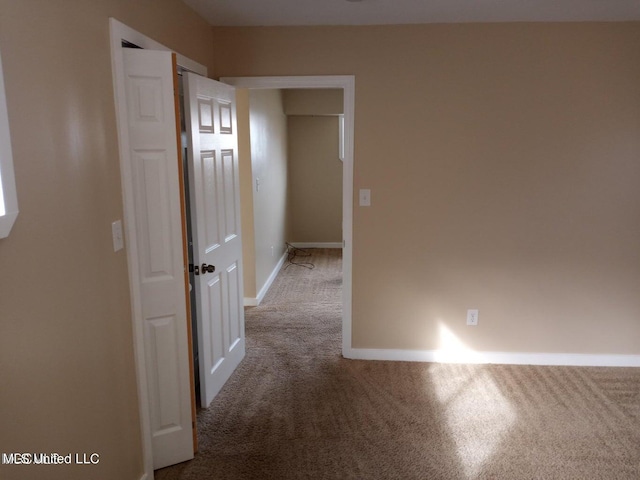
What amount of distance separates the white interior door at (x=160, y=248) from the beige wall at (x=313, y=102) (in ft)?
14.8

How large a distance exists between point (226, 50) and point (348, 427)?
259 cm

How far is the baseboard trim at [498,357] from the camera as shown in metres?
3.40

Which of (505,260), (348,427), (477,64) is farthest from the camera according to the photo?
(505,260)

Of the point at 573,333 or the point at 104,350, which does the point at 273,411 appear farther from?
the point at 573,333

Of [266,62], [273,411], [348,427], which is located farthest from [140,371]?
[266,62]

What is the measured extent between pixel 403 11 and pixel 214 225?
174 centimetres

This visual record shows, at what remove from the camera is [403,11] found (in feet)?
9.23

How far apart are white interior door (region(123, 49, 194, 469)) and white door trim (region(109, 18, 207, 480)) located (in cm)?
6

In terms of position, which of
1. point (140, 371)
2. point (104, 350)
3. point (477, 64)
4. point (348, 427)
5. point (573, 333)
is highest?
point (477, 64)

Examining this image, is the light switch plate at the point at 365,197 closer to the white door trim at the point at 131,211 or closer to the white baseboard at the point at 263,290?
the white door trim at the point at 131,211

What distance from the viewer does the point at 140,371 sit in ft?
7.00

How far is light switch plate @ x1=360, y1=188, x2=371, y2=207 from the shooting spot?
331 centimetres

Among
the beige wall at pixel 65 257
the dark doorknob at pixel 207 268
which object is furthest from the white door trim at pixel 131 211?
the dark doorknob at pixel 207 268

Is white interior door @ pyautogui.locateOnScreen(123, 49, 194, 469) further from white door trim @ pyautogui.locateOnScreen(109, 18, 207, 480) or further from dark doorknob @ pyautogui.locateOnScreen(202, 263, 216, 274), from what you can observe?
dark doorknob @ pyautogui.locateOnScreen(202, 263, 216, 274)
